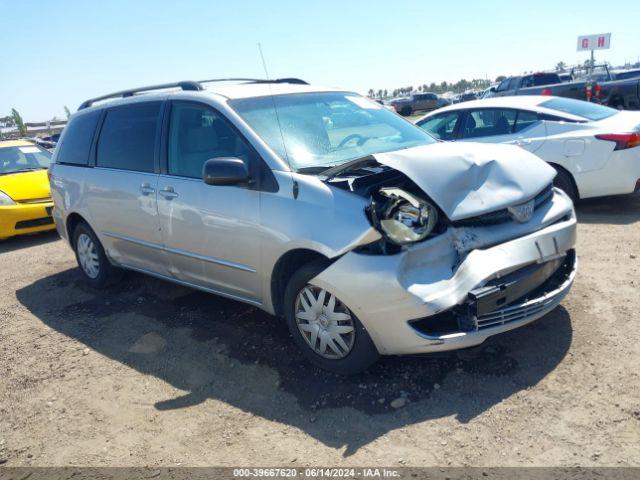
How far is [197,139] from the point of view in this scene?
4.31 meters

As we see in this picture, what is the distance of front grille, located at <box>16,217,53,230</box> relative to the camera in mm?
8242

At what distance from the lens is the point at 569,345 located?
3.55 meters

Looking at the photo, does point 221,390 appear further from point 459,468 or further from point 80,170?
point 80,170

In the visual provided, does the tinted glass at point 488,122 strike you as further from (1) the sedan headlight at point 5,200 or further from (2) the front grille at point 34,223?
(1) the sedan headlight at point 5,200

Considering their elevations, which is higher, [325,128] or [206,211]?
[325,128]

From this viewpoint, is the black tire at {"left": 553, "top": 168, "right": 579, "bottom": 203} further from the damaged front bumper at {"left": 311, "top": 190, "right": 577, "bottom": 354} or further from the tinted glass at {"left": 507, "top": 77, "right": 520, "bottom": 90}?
Result: the tinted glass at {"left": 507, "top": 77, "right": 520, "bottom": 90}

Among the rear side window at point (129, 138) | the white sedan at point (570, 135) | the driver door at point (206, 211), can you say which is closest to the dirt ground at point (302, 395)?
the driver door at point (206, 211)

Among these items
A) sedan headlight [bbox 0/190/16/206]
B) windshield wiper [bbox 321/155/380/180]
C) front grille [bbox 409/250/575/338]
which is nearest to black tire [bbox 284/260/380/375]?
front grille [bbox 409/250/575/338]

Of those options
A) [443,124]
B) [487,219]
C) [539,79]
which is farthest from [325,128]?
[539,79]

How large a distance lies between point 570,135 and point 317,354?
4718 mm

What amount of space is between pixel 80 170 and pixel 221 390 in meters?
3.21

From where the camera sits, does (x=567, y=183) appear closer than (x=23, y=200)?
Yes

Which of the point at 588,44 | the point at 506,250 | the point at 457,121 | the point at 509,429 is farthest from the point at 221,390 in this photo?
the point at 588,44

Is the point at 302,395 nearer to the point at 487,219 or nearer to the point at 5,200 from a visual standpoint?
the point at 487,219
